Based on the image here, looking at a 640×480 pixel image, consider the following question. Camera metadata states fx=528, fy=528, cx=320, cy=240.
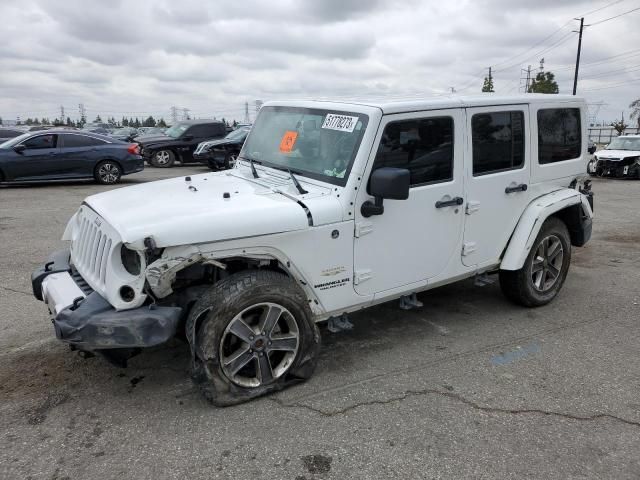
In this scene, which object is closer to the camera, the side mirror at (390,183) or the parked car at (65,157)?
the side mirror at (390,183)

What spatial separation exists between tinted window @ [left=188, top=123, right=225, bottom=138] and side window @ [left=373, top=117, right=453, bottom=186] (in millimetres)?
15985

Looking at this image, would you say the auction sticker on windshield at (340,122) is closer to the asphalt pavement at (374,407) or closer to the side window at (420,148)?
the side window at (420,148)

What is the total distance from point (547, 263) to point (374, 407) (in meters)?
2.62

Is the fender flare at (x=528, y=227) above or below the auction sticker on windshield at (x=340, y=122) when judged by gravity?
below

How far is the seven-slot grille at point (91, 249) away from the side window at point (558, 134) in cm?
371

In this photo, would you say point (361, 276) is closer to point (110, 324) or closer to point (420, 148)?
point (420, 148)

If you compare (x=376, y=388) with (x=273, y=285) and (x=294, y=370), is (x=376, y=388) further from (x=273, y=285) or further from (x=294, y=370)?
(x=273, y=285)

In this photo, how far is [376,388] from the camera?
11.7 ft

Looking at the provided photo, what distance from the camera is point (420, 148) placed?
12.8 ft

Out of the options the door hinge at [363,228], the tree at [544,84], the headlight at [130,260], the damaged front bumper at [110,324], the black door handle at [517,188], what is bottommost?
the damaged front bumper at [110,324]

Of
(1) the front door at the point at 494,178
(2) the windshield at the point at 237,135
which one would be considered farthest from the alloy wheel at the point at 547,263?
(2) the windshield at the point at 237,135

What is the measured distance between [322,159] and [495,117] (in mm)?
1606

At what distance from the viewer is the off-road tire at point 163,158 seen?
18688 mm

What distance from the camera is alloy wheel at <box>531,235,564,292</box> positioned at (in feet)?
16.2
